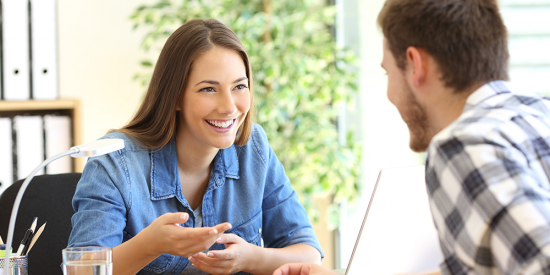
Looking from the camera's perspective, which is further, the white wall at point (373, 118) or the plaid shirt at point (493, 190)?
the white wall at point (373, 118)

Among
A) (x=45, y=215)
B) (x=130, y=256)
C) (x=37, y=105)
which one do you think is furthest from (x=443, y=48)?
(x=37, y=105)

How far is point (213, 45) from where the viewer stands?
1.35 metres

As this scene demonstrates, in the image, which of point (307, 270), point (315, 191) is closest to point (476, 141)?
point (307, 270)

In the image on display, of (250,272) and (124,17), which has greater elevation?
(124,17)

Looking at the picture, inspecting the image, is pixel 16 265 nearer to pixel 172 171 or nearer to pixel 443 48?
pixel 172 171

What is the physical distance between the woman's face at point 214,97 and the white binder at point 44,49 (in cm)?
141

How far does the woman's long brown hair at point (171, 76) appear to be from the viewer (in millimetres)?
1319

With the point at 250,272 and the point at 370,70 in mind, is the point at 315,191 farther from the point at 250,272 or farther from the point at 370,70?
the point at 250,272

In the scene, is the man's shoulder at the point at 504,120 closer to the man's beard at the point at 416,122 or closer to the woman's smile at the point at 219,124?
the man's beard at the point at 416,122

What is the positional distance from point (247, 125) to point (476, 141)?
2.96 feet

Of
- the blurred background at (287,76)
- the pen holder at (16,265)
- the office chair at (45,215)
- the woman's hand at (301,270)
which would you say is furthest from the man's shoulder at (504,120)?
the blurred background at (287,76)

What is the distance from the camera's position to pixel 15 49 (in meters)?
2.41

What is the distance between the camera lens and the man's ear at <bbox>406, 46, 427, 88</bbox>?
845 millimetres

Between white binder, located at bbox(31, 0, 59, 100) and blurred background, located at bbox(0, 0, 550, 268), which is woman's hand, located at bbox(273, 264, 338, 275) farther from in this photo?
white binder, located at bbox(31, 0, 59, 100)
